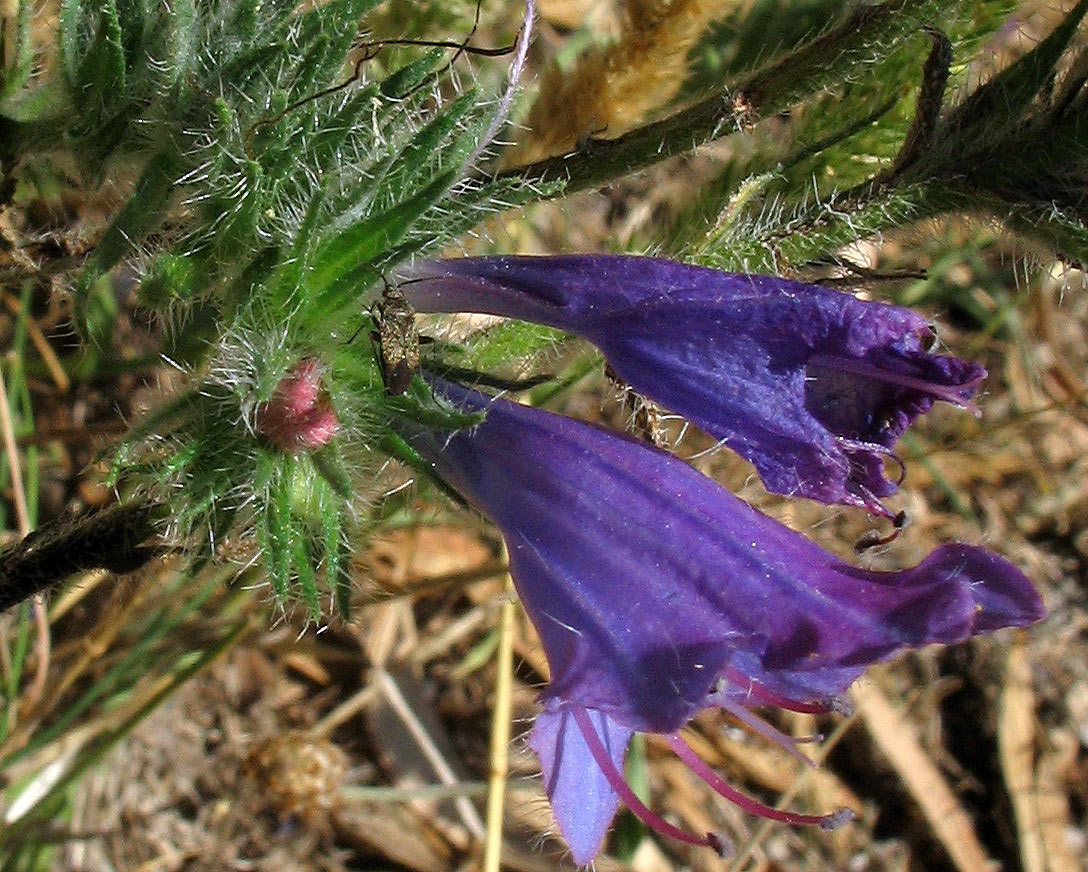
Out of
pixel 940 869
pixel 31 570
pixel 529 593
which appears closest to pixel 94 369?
pixel 31 570

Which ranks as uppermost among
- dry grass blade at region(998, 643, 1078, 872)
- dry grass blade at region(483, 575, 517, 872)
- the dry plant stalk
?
the dry plant stalk

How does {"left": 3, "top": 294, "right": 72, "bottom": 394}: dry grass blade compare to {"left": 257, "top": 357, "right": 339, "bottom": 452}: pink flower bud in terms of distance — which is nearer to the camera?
{"left": 257, "top": 357, "right": 339, "bottom": 452}: pink flower bud

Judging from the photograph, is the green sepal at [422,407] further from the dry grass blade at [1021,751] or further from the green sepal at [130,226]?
the dry grass blade at [1021,751]

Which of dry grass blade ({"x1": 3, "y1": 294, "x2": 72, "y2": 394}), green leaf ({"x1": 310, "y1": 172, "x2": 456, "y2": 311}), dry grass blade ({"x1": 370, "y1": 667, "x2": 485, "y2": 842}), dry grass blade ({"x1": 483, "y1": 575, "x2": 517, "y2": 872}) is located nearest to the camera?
green leaf ({"x1": 310, "y1": 172, "x2": 456, "y2": 311})

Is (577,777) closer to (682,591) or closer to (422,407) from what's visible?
(682,591)

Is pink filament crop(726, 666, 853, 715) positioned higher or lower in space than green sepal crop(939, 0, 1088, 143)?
lower

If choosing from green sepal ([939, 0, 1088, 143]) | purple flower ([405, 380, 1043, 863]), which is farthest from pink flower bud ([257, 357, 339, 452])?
green sepal ([939, 0, 1088, 143])

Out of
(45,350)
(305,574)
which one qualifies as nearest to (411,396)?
(305,574)

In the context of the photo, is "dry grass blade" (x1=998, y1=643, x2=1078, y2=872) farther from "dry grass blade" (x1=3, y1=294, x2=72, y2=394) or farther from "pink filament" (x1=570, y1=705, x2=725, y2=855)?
"dry grass blade" (x1=3, y1=294, x2=72, y2=394)

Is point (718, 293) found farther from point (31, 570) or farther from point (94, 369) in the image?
point (94, 369)
